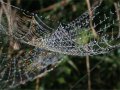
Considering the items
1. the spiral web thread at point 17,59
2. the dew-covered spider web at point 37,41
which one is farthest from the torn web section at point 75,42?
the spiral web thread at point 17,59

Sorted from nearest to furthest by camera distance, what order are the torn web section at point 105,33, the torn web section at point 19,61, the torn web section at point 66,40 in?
the torn web section at point 66,40 → the torn web section at point 105,33 → the torn web section at point 19,61

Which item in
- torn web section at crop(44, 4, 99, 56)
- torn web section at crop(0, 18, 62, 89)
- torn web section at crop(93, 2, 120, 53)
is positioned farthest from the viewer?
torn web section at crop(0, 18, 62, 89)

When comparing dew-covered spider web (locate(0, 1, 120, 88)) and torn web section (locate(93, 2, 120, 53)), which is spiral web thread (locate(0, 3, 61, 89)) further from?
torn web section (locate(93, 2, 120, 53))

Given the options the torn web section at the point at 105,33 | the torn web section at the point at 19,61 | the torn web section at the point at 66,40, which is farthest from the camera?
the torn web section at the point at 19,61

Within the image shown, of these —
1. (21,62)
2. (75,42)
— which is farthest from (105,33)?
(21,62)

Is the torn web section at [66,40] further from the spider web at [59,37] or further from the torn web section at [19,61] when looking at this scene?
the torn web section at [19,61]

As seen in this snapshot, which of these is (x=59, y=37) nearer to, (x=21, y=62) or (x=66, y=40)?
(x=66, y=40)

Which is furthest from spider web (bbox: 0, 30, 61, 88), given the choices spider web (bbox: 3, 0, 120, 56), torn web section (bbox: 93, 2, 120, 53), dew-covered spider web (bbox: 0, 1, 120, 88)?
torn web section (bbox: 93, 2, 120, 53)

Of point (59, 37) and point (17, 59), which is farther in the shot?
point (17, 59)

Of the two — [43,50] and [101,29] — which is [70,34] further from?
[101,29]
